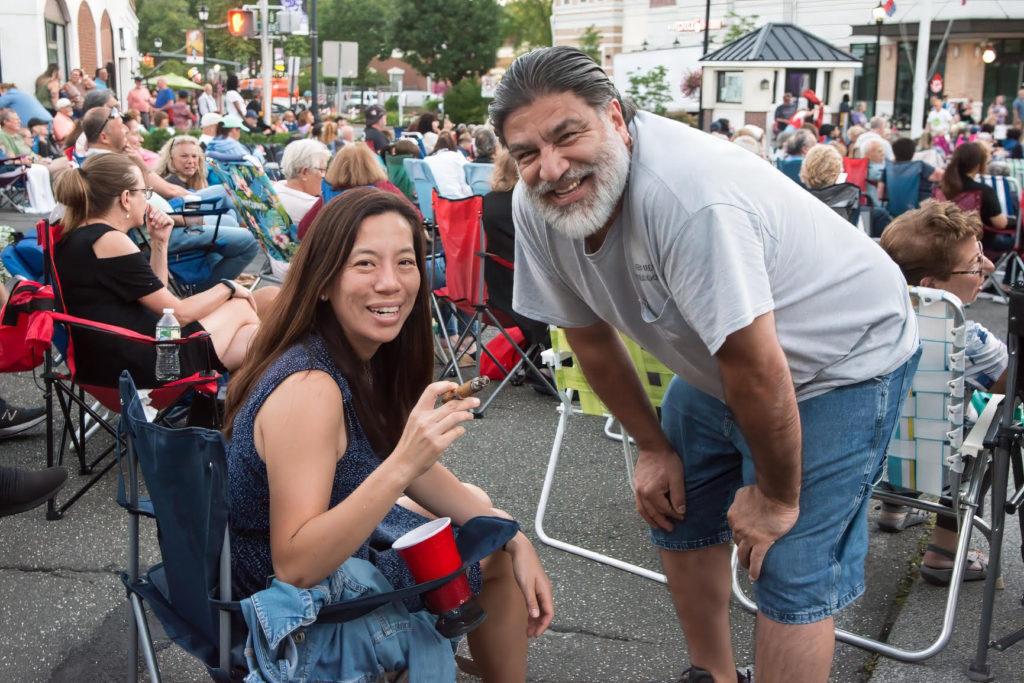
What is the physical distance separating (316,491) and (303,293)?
0.48 meters

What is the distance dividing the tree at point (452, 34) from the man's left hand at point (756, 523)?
58.1 m

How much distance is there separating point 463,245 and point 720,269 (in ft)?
12.5

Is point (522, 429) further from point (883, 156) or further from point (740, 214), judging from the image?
point (883, 156)

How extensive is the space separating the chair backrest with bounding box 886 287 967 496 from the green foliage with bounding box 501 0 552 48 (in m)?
62.0

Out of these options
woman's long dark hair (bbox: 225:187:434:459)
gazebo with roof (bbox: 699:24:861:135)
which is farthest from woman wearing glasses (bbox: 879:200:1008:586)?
gazebo with roof (bbox: 699:24:861:135)

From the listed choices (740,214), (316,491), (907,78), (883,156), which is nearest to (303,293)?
(316,491)

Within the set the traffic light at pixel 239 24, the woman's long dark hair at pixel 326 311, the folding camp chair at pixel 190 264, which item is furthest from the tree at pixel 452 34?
the woman's long dark hair at pixel 326 311

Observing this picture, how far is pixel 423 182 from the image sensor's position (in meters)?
9.22

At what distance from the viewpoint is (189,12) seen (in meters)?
79.8

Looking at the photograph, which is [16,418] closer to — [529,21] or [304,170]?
[304,170]

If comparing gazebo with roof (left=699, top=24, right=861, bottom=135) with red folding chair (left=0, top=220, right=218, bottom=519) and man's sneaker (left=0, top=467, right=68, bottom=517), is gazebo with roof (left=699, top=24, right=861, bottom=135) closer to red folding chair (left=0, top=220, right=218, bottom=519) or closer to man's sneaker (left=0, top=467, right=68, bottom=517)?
red folding chair (left=0, top=220, right=218, bottom=519)

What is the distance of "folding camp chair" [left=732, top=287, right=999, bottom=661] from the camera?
Result: 2.92 meters

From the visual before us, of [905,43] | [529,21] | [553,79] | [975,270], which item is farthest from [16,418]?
[529,21]

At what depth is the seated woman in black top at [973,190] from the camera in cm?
880
